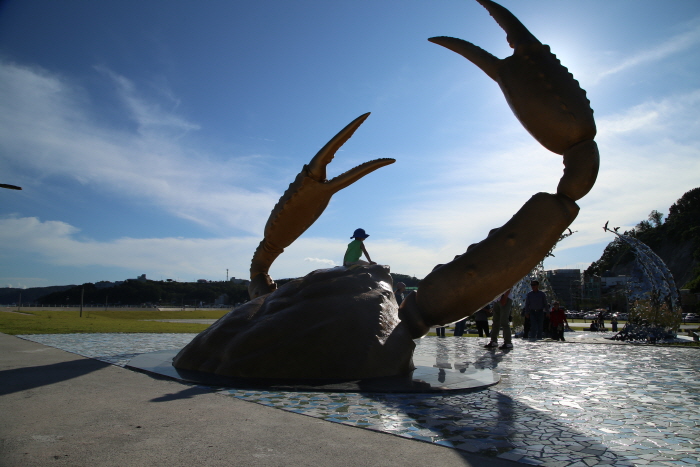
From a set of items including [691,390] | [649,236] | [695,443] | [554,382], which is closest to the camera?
[695,443]

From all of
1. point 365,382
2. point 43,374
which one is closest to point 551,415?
point 365,382

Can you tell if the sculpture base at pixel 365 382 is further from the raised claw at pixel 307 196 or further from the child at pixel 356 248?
the raised claw at pixel 307 196

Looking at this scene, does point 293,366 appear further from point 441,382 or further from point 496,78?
point 496,78

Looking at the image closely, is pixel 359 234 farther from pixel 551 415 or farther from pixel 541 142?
pixel 551 415

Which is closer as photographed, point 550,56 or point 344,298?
point 550,56

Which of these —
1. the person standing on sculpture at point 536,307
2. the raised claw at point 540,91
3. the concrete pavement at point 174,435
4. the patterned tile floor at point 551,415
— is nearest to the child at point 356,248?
the patterned tile floor at point 551,415

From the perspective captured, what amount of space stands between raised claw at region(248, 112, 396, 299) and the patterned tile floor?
3287 mm

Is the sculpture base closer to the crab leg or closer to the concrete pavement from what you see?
the concrete pavement

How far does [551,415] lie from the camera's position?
11.6ft

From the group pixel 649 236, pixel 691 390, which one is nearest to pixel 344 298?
pixel 691 390

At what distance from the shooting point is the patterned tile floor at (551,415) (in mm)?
2609

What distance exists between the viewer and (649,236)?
258ft

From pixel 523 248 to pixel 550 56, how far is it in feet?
6.11

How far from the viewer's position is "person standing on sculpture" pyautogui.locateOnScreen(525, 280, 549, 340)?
488 inches
